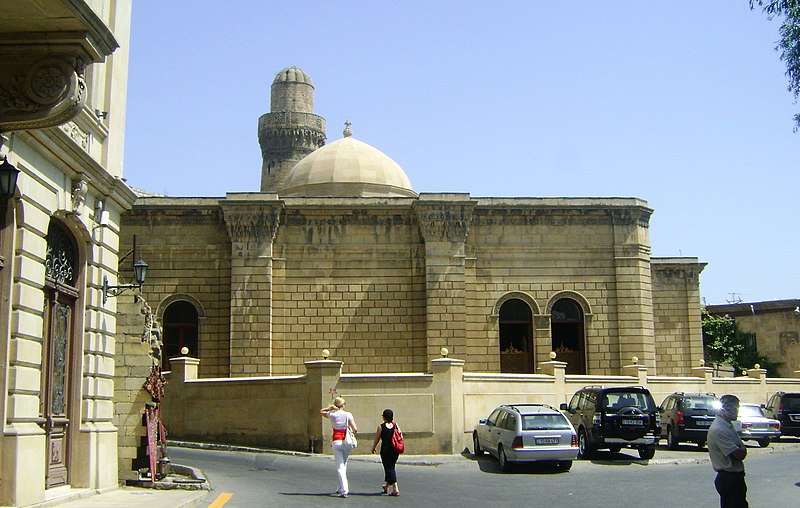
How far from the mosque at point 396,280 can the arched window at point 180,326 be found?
0.05 m

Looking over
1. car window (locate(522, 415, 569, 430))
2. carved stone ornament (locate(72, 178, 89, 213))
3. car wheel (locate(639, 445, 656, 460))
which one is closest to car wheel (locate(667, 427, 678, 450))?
car wheel (locate(639, 445, 656, 460))

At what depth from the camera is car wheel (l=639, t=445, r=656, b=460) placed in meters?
20.2

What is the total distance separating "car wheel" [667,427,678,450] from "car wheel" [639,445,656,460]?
285 centimetres

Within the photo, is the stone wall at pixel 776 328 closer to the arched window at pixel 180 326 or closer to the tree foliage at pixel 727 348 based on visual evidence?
the tree foliage at pixel 727 348

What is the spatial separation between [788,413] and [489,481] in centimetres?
1411

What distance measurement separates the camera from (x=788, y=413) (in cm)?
2666

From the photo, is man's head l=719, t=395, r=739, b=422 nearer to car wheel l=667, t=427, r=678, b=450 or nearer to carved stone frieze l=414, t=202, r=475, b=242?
car wheel l=667, t=427, r=678, b=450

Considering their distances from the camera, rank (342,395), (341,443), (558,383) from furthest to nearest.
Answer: (558,383), (342,395), (341,443)

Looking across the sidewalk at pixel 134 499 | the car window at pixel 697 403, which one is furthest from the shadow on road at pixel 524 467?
the sidewalk at pixel 134 499

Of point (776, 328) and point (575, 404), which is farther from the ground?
point (776, 328)

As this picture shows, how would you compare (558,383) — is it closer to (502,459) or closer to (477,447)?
(477,447)

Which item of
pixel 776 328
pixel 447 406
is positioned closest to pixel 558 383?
pixel 447 406

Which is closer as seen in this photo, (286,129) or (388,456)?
(388,456)

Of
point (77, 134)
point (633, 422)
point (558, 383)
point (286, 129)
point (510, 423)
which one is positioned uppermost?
point (286, 129)
